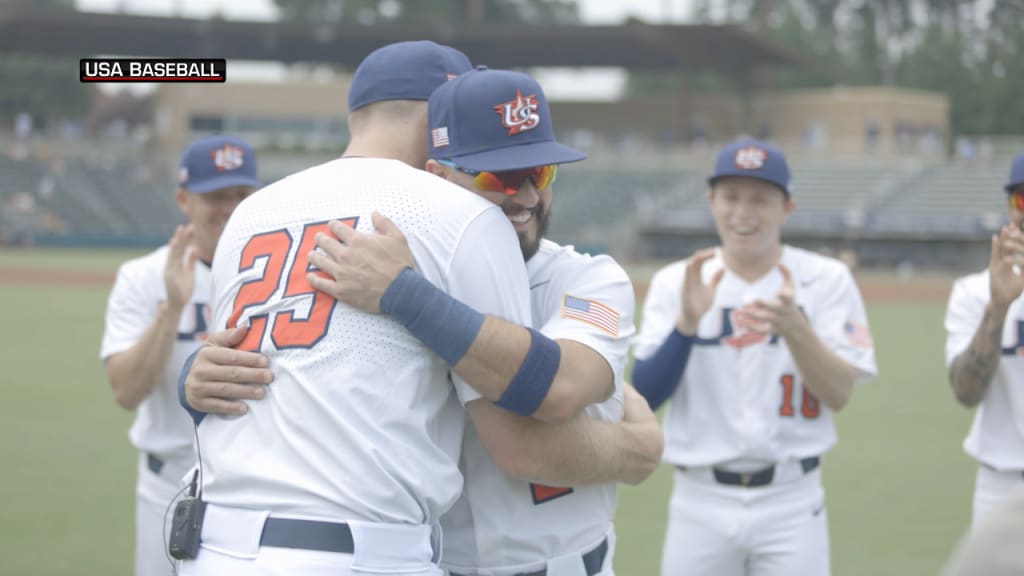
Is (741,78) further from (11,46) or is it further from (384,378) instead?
(384,378)

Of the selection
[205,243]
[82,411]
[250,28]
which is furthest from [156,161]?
[205,243]

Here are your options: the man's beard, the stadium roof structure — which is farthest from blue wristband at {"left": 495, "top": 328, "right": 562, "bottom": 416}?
the stadium roof structure

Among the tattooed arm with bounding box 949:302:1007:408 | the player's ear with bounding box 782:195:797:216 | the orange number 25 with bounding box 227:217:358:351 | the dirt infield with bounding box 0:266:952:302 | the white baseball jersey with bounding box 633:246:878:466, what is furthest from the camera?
the dirt infield with bounding box 0:266:952:302

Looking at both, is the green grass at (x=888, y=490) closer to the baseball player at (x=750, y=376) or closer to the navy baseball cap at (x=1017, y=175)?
the baseball player at (x=750, y=376)

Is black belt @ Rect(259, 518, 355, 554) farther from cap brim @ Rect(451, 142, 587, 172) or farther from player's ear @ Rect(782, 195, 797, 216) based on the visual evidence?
player's ear @ Rect(782, 195, 797, 216)

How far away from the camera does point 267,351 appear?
2.53 metres

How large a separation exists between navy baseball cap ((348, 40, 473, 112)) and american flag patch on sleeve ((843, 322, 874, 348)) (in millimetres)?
2438

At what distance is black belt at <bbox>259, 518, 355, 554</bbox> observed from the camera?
93.2 inches

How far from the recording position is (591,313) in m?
2.69

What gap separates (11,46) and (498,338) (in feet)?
166

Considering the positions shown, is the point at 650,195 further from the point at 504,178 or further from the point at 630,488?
the point at 504,178

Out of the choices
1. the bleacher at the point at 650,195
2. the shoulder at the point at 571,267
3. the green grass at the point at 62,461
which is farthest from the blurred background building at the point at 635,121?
the shoulder at the point at 571,267

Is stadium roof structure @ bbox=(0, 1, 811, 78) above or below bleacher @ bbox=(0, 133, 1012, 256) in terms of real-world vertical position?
above

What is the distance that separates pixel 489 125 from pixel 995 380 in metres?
2.92
